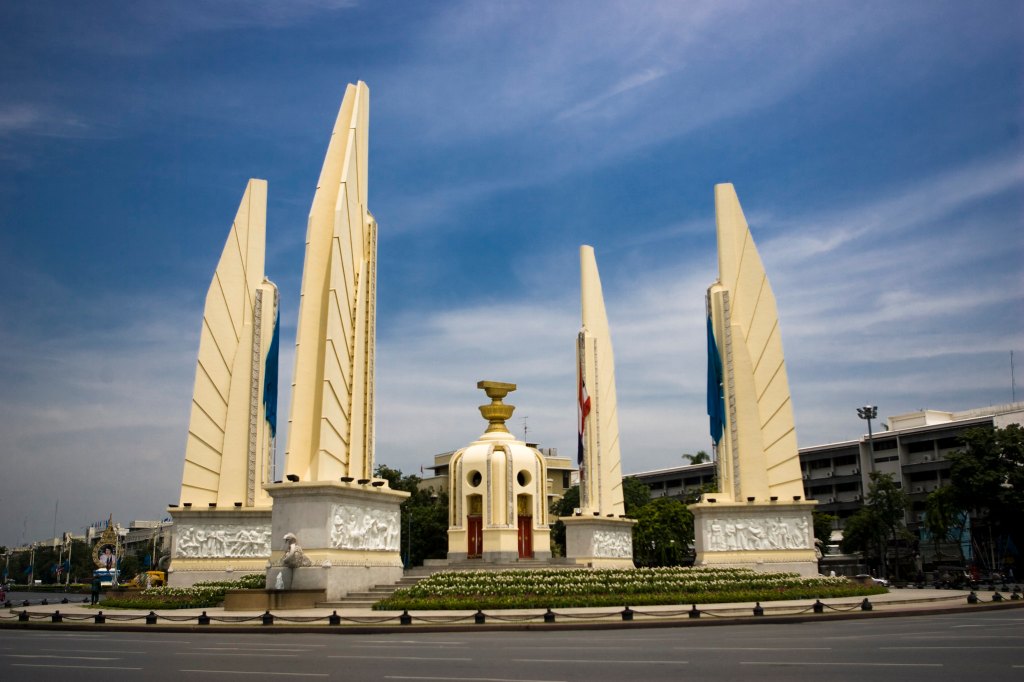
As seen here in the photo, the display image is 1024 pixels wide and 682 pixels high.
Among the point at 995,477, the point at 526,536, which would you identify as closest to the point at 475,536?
the point at 526,536

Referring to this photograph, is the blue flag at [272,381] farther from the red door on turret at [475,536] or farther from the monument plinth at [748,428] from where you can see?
the monument plinth at [748,428]

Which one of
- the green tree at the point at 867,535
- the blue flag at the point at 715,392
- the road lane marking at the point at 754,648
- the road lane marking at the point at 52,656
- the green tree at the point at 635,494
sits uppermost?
the blue flag at the point at 715,392

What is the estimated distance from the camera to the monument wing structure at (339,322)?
22.7m

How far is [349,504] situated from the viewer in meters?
22.5

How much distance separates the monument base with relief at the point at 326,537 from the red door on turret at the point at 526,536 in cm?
1385

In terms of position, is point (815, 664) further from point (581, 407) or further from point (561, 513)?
point (561, 513)

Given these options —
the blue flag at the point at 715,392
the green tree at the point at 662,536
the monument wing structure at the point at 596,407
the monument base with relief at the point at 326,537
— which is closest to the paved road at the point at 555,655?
the monument base with relief at the point at 326,537

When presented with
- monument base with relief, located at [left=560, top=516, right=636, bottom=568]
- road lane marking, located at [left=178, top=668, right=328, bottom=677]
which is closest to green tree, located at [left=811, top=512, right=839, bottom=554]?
monument base with relief, located at [left=560, top=516, right=636, bottom=568]

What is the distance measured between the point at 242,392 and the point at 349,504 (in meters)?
9.07

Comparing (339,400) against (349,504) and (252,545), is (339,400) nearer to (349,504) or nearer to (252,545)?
(349,504)

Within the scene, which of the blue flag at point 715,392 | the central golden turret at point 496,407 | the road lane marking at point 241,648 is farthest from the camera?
the central golden turret at point 496,407

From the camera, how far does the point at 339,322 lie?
23875 millimetres

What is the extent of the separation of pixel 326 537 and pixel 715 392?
49.4 feet

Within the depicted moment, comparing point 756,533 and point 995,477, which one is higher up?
point 995,477
